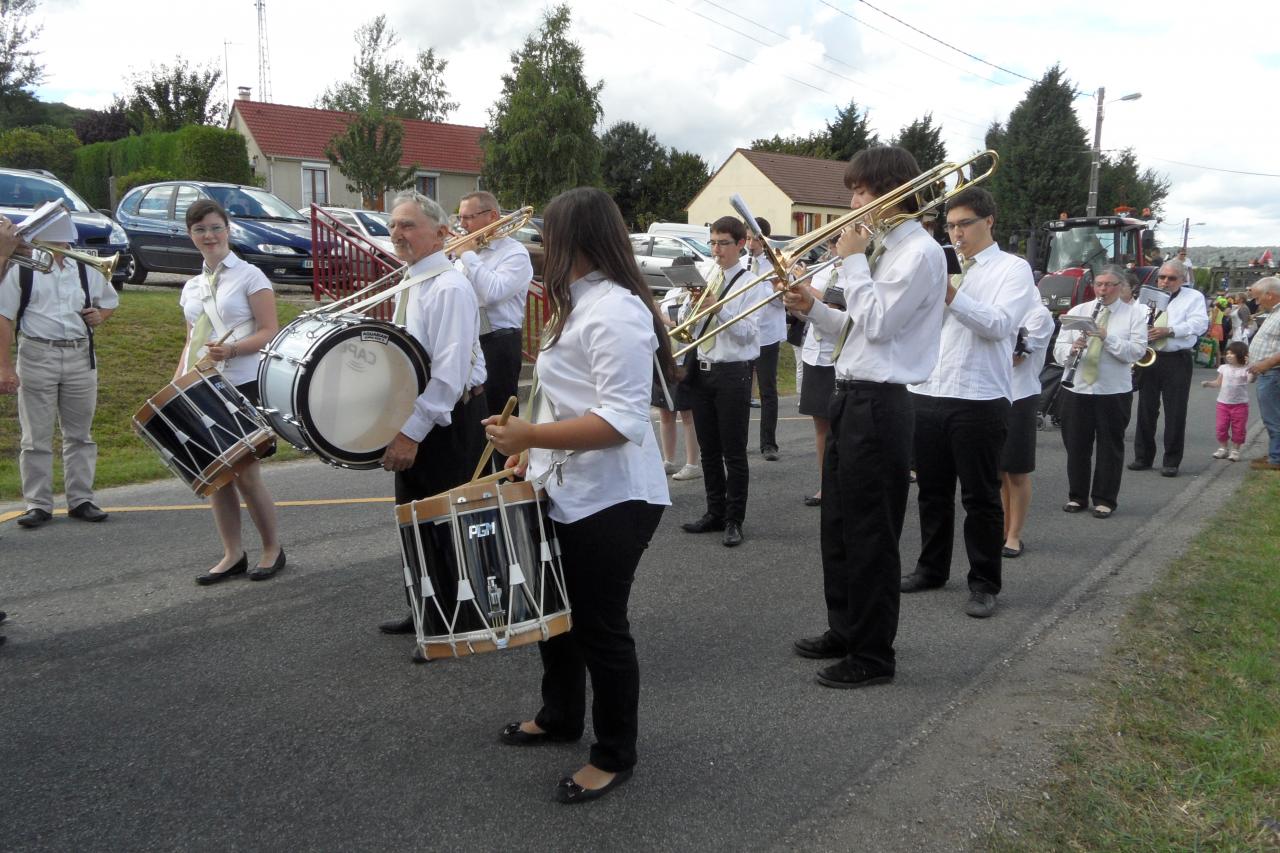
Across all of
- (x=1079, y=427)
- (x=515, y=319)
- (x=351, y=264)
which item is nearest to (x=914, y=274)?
(x=515, y=319)

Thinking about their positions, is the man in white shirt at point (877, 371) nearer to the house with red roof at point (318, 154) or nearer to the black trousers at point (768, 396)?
the black trousers at point (768, 396)

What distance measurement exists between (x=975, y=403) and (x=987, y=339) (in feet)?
1.09

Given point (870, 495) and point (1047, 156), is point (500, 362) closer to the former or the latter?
point (870, 495)

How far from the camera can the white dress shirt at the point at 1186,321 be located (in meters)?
9.31

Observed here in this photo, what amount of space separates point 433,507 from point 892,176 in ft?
7.15

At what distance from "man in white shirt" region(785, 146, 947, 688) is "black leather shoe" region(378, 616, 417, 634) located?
194 cm

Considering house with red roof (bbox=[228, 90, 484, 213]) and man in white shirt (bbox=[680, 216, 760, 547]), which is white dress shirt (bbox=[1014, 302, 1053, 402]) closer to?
man in white shirt (bbox=[680, 216, 760, 547])

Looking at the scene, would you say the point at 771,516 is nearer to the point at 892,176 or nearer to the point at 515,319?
the point at 515,319

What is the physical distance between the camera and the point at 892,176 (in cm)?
382

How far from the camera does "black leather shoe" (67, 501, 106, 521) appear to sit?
21.4ft

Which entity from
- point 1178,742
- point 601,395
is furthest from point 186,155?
point 1178,742

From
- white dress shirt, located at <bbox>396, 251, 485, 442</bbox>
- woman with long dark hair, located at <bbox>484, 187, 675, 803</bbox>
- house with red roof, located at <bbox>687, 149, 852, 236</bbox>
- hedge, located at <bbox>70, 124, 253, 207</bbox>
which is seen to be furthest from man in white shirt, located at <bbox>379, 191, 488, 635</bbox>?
house with red roof, located at <bbox>687, 149, 852, 236</bbox>

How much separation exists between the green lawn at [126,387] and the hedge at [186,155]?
50.0 ft

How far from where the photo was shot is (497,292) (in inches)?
229
